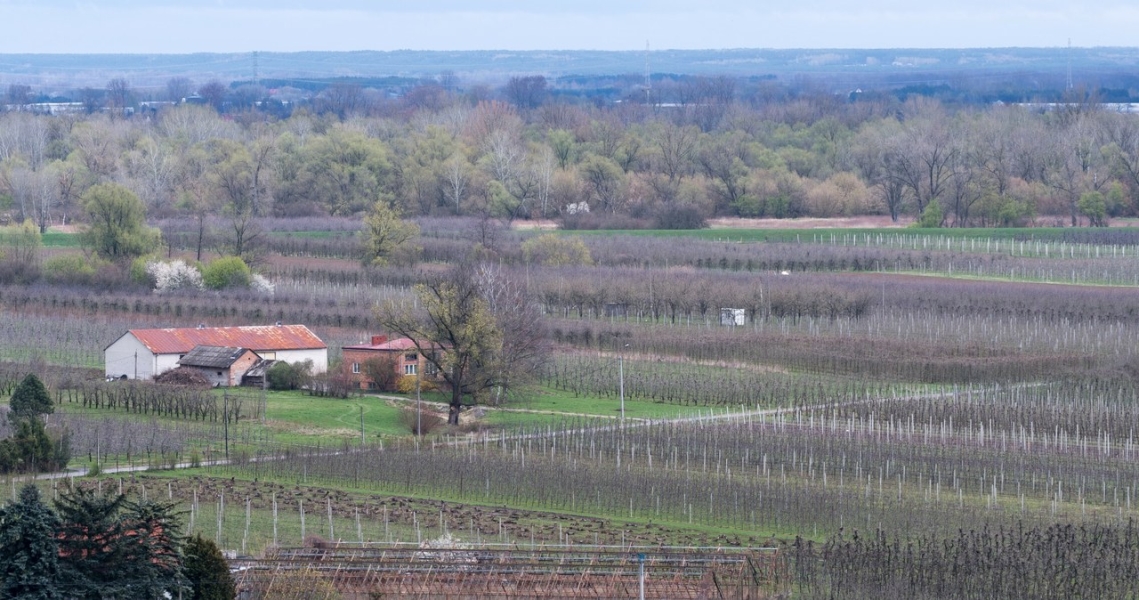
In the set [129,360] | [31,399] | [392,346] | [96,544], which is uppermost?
[96,544]

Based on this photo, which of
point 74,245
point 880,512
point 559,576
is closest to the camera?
point 559,576

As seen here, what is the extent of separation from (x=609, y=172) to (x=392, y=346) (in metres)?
51.9

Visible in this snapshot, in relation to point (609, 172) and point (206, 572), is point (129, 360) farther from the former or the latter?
point (609, 172)

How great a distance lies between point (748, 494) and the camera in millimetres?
30156

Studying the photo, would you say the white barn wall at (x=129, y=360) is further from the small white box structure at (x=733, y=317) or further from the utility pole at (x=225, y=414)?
the small white box structure at (x=733, y=317)

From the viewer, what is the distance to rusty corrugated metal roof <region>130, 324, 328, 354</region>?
42.6 meters

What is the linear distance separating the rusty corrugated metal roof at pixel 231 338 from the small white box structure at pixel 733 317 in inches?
507

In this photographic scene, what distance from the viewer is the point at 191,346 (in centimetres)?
4281

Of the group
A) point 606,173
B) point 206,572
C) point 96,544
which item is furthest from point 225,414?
point 606,173

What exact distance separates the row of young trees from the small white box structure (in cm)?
2718

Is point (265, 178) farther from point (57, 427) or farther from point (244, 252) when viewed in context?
point (57, 427)

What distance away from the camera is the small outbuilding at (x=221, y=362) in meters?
41.8

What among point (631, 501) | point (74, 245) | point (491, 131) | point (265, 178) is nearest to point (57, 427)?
point (631, 501)

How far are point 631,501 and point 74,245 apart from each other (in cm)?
4808
